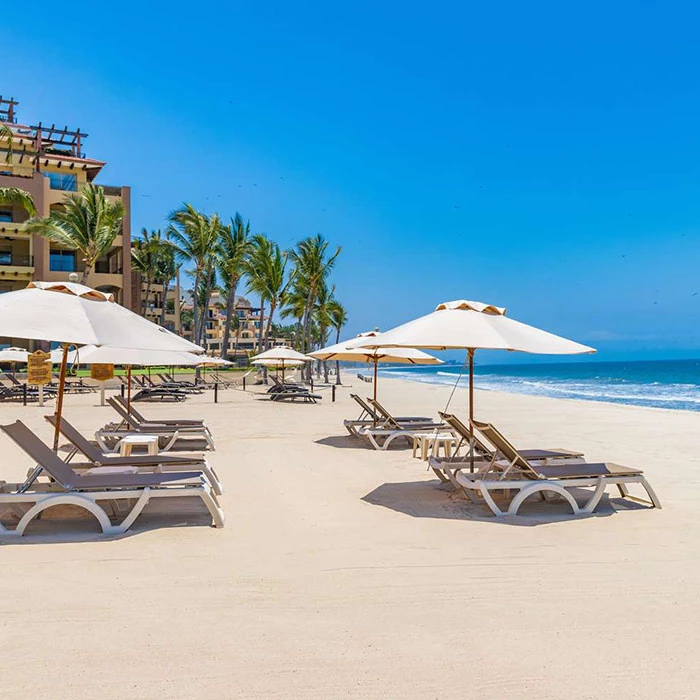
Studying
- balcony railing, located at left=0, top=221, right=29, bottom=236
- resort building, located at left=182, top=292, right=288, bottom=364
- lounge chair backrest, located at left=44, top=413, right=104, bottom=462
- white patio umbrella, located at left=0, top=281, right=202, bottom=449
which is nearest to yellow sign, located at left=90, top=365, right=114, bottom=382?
lounge chair backrest, located at left=44, top=413, right=104, bottom=462

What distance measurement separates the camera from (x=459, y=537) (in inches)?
199

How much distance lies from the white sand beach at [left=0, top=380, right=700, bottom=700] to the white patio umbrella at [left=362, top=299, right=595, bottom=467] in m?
1.57

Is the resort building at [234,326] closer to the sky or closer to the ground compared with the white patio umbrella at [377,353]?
closer to the sky

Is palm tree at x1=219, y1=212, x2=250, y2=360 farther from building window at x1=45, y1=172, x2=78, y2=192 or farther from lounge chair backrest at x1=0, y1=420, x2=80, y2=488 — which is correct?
lounge chair backrest at x1=0, y1=420, x2=80, y2=488

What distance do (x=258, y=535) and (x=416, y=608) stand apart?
1.87 metres

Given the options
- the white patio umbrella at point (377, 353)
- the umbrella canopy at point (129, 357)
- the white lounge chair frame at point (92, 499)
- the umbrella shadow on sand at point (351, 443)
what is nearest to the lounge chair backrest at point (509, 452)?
the white lounge chair frame at point (92, 499)

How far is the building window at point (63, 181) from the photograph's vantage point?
1505 inches

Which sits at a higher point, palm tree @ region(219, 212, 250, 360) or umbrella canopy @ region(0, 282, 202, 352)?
palm tree @ region(219, 212, 250, 360)

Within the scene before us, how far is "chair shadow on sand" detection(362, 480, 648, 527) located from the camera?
5.67 meters

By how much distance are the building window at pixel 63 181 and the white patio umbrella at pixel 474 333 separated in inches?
1478

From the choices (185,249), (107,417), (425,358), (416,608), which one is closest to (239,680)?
(416,608)

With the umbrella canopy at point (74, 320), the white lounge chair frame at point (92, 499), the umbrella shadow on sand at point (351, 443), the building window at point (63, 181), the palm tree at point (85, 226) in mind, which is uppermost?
the building window at point (63, 181)

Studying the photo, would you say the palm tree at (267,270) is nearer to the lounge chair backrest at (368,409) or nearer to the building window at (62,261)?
the building window at (62,261)

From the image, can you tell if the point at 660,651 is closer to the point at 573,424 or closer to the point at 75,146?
the point at 573,424
